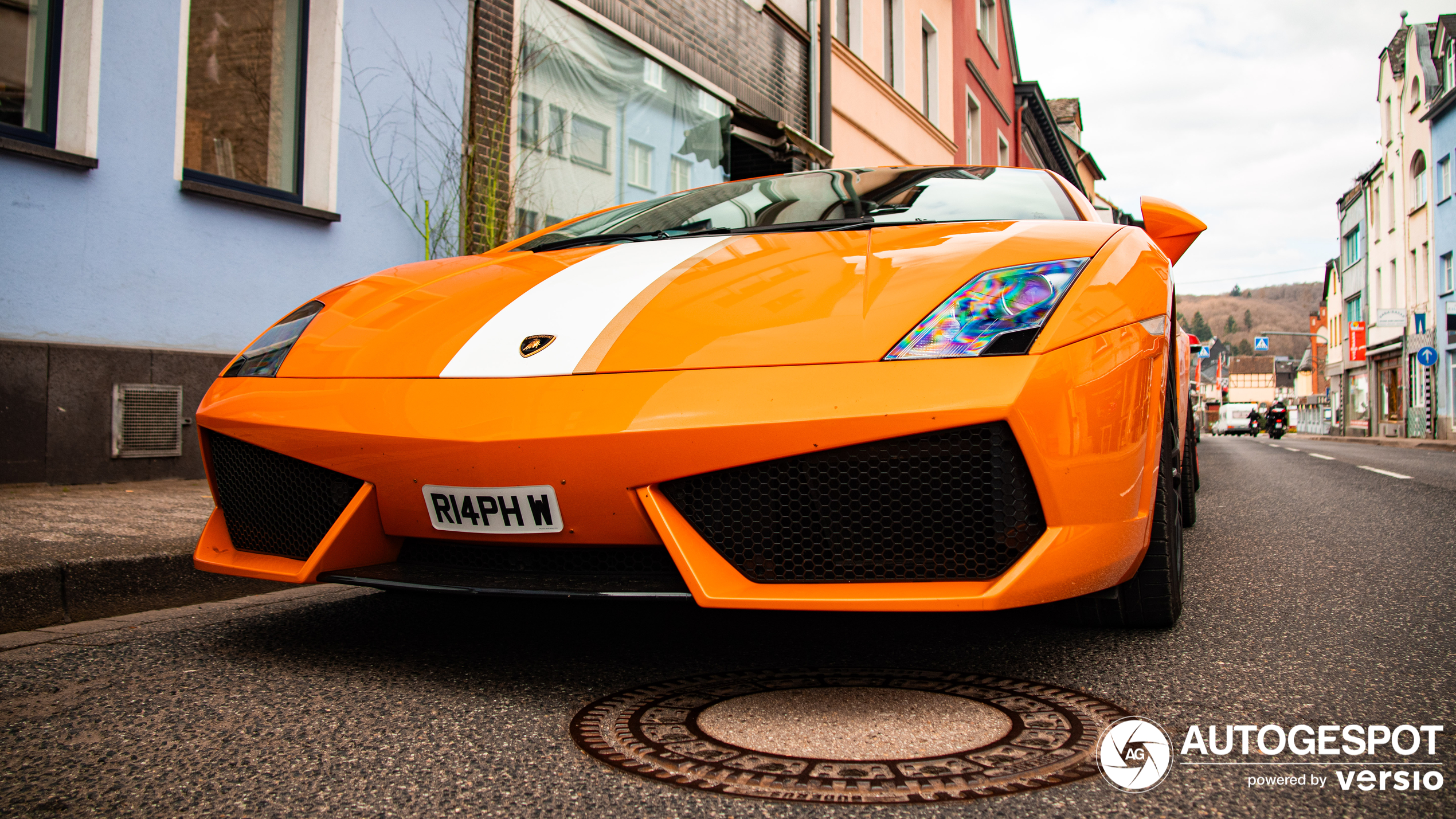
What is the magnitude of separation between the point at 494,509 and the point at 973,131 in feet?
63.4

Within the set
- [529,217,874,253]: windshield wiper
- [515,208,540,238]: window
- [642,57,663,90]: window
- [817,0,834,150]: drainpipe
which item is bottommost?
[529,217,874,253]: windshield wiper

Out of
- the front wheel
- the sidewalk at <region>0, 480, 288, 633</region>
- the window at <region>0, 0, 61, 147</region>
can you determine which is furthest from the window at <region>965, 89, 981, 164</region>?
the front wheel

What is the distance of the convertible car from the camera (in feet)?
5.38

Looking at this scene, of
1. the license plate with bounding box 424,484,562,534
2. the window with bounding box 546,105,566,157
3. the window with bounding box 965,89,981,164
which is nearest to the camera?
the license plate with bounding box 424,484,562,534

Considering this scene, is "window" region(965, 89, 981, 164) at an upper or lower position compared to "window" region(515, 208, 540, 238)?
upper

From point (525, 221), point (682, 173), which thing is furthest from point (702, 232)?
point (682, 173)

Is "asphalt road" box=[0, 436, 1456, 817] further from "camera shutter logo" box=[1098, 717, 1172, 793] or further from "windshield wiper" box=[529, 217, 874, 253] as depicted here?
"windshield wiper" box=[529, 217, 874, 253]

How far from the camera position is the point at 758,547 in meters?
1.69

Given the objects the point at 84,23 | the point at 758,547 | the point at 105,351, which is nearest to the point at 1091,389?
the point at 758,547

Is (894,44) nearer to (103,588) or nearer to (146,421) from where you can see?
(146,421)

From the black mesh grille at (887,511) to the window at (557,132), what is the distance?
6.50 m

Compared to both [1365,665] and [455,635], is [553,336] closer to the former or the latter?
[455,635]

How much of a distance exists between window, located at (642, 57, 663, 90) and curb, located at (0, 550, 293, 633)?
690 cm

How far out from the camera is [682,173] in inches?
378
